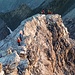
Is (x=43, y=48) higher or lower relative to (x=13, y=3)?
lower

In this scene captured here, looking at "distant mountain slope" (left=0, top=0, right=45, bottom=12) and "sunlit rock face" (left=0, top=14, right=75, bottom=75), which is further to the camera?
"distant mountain slope" (left=0, top=0, right=45, bottom=12)

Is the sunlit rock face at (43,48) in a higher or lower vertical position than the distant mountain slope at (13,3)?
lower

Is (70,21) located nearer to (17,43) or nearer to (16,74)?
(17,43)

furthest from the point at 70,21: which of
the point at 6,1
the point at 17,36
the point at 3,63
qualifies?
the point at 6,1

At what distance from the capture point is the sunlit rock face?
30861mm

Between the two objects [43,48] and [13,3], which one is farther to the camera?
[13,3]

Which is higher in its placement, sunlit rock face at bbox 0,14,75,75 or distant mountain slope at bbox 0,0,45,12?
distant mountain slope at bbox 0,0,45,12

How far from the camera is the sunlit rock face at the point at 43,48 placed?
101 feet

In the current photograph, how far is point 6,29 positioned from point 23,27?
133ft

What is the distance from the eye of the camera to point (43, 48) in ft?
118

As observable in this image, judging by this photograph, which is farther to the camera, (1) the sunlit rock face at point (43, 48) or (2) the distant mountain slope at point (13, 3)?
(2) the distant mountain slope at point (13, 3)

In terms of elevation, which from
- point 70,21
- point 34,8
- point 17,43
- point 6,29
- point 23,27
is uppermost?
point 34,8

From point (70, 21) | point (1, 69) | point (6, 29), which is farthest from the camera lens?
point (6, 29)

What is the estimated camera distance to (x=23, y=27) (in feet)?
123
